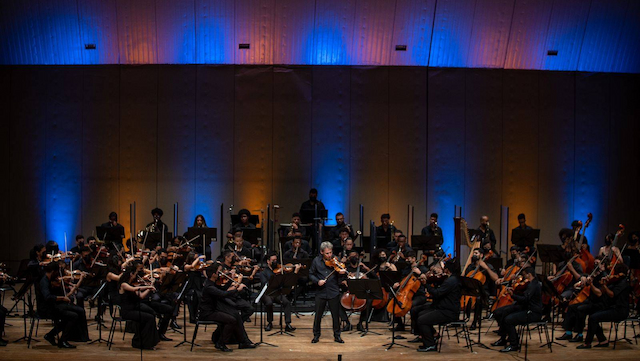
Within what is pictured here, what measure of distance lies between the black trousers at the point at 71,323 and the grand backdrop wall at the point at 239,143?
19.8 ft

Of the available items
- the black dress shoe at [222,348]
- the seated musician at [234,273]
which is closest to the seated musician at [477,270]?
the seated musician at [234,273]

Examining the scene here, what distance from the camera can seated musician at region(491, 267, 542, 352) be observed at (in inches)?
369

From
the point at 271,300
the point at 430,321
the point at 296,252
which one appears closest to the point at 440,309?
the point at 430,321

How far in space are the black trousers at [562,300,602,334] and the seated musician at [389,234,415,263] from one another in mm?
2824

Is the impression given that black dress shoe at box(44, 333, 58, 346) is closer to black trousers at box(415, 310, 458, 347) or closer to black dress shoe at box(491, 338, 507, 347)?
black trousers at box(415, 310, 458, 347)

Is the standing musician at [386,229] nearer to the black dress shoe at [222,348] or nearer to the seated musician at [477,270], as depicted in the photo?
the seated musician at [477,270]

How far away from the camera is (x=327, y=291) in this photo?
33.5 feet

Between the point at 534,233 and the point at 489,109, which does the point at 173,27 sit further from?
the point at 534,233

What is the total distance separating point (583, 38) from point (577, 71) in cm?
87

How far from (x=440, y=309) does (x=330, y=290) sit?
1747 mm

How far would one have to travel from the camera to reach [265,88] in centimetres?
1599

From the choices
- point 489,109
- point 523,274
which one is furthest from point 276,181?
point 523,274

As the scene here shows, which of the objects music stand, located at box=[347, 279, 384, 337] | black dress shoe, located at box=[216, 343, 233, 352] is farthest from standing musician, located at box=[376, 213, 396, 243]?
black dress shoe, located at box=[216, 343, 233, 352]

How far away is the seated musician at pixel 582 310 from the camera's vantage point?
977cm
